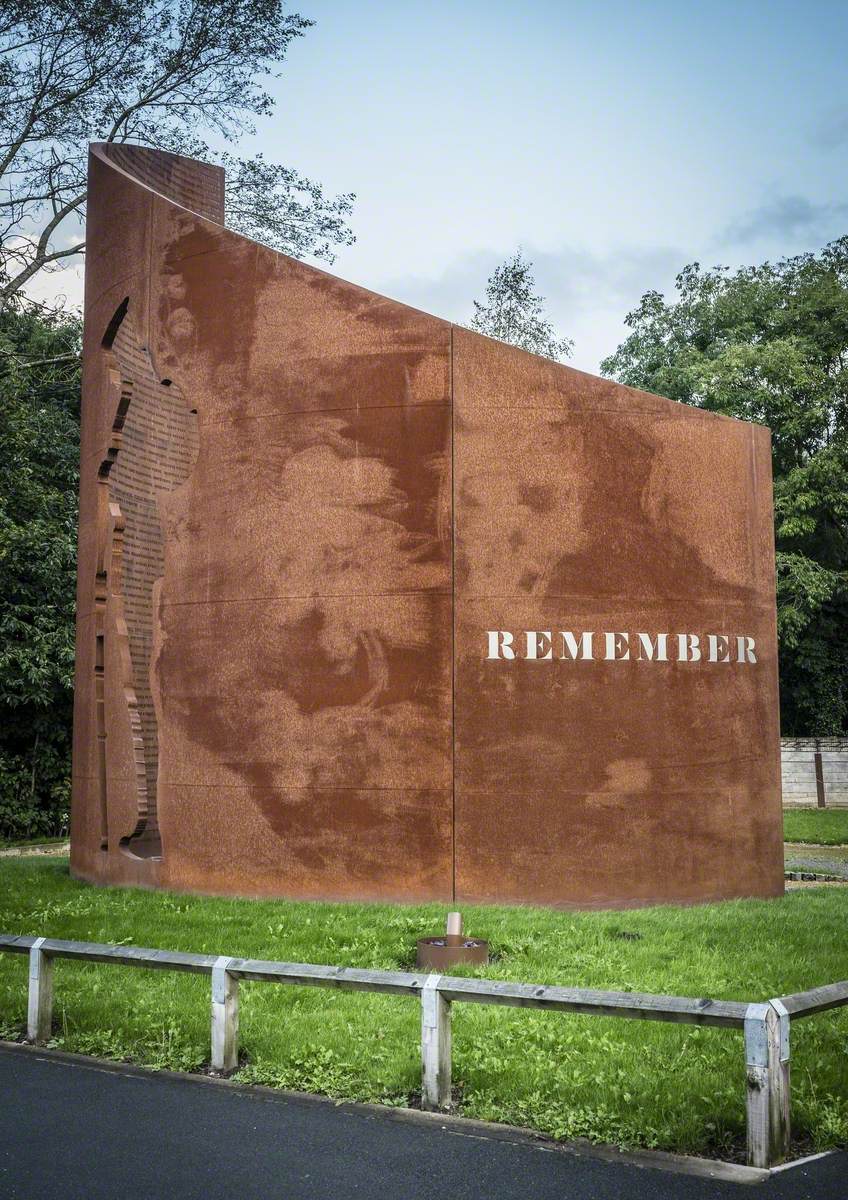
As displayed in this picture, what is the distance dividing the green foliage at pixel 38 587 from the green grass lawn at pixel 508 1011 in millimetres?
13217

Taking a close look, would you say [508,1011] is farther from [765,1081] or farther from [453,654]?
[453,654]

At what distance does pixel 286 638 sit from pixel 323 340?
3.22 meters

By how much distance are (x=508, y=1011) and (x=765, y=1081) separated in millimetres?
2904

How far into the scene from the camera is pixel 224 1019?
23.8 ft

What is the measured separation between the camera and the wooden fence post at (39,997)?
8.05 meters

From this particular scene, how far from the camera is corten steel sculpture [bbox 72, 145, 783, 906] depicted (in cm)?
1264

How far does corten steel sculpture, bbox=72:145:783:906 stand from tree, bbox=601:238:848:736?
60.0ft

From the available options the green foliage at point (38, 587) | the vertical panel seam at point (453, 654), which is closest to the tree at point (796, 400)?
the green foliage at point (38, 587)

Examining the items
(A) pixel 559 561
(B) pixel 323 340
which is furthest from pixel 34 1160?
(B) pixel 323 340

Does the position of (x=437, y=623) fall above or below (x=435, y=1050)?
above

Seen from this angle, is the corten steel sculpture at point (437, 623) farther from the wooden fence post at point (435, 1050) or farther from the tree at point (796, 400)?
the tree at point (796, 400)

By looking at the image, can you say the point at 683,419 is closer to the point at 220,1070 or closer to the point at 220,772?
the point at 220,772

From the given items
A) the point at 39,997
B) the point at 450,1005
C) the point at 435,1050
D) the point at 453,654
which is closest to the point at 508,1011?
the point at 450,1005

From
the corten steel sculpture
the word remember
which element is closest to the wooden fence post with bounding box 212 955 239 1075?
the corten steel sculpture
